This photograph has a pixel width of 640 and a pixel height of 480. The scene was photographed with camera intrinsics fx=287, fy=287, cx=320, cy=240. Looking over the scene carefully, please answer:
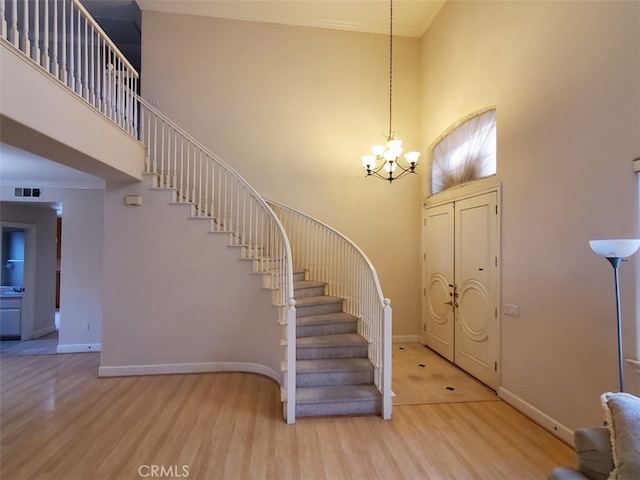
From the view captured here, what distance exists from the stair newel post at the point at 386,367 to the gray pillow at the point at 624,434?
168 centimetres

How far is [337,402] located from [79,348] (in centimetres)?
469

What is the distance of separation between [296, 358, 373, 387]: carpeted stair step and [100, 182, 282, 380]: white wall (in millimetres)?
855

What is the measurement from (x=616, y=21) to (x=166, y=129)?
18.7 feet

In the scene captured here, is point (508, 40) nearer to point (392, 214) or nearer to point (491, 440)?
point (392, 214)

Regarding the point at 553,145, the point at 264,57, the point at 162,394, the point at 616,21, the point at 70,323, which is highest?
the point at 264,57

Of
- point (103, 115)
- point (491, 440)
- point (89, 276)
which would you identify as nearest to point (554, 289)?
point (491, 440)

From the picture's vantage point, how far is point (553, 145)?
2773 millimetres

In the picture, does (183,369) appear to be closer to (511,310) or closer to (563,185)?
(511,310)

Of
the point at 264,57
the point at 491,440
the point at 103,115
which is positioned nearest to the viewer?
the point at 491,440

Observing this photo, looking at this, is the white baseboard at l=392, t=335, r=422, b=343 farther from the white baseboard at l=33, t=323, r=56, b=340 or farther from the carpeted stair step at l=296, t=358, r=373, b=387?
the white baseboard at l=33, t=323, r=56, b=340

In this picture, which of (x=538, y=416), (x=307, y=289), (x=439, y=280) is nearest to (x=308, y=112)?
(x=307, y=289)

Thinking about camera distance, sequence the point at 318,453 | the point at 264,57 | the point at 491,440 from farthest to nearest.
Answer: the point at 264,57, the point at 491,440, the point at 318,453

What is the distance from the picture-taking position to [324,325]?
151 inches

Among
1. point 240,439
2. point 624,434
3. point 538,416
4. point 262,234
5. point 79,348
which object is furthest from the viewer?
point 79,348
